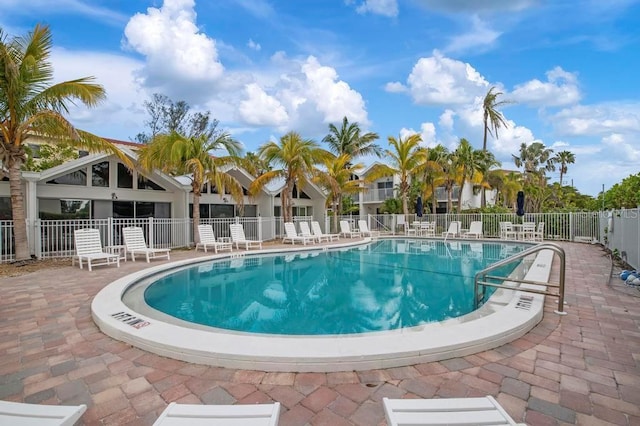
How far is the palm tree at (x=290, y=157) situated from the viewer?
17000 millimetres

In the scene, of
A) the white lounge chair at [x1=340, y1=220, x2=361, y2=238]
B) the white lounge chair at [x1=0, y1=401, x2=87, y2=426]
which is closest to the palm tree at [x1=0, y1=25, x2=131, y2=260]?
the white lounge chair at [x1=0, y1=401, x2=87, y2=426]

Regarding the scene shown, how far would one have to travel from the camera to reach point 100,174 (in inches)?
573

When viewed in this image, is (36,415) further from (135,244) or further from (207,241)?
(207,241)

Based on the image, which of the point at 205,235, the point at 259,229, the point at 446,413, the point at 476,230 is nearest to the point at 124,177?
the point at 205,235

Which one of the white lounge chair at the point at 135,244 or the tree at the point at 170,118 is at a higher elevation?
the tree at the point at 170,118

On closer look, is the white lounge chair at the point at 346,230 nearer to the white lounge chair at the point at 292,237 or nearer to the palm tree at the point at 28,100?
the white lounge chair at the point at 292,237

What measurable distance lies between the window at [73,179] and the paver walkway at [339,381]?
432 inches

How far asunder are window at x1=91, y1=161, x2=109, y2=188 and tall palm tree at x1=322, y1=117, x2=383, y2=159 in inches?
731

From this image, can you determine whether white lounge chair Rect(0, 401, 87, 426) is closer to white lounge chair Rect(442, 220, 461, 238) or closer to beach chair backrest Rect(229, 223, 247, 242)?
beach chair backrest Rect(229, 223, 247, 242)

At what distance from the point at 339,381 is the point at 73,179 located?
48.9ft

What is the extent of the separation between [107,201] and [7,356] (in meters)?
12.8

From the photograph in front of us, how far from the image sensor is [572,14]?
33.4ft

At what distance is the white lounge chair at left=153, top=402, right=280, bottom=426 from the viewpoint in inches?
77.4

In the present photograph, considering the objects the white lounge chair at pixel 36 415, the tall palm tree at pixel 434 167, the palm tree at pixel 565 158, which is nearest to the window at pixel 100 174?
the white lounge chair at pixel 36 415
